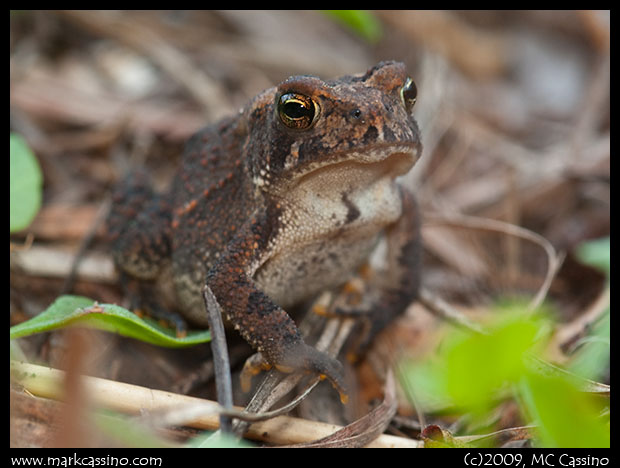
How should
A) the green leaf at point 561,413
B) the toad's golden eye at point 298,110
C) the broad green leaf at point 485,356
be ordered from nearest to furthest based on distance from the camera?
the broad green leaf at point 485,356, the green leaf at point 561,413, the toad's golden eye at point 298,110

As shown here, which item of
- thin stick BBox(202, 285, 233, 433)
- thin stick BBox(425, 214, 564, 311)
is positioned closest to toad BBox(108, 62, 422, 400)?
thin stick BBox(202, 285, 233, 433)

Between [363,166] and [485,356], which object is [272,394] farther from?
[485,356]

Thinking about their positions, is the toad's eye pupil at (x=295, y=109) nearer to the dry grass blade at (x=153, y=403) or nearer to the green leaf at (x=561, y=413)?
the dry grass blade at (x=153, y=403)

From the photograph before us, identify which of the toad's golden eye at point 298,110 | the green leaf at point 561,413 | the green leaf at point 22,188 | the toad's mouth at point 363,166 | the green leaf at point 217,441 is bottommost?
the green leaf at point 561,413

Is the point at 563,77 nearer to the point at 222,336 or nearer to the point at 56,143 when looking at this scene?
the point at 56,143

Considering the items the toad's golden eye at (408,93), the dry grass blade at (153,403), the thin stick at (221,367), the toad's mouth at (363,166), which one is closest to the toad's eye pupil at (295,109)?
the toad's mouth at (363,166)
